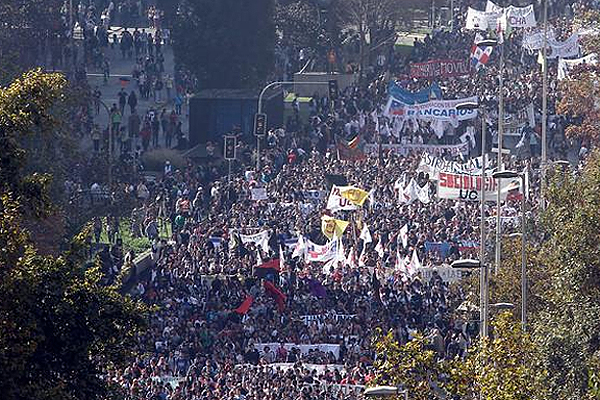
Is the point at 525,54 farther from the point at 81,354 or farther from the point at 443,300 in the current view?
the point at 81,354

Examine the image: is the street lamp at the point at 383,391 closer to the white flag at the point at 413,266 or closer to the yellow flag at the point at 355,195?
the white flag at the point at 413,266

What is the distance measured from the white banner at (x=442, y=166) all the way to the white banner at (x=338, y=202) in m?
2.42

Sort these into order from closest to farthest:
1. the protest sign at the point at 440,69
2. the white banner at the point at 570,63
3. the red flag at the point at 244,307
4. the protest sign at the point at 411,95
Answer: the red flag at the point at 244,307
the protest sign at the point at 411,95
the white banner at the point at 570,63
the protest sign at the point at 440,69

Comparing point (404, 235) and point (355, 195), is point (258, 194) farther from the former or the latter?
point (404, 235)

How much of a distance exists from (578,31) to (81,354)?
5702 centimetres

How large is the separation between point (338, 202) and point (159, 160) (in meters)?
16.7

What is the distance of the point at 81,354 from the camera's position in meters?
20.2

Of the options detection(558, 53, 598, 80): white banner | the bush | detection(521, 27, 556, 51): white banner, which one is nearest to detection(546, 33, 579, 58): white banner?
detection(521, 27, 556, 51): white banner

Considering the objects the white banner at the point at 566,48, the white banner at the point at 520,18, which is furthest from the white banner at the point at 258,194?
the white banner at the point at 520,18

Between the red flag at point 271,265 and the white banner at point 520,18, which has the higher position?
the white banner at point 520,18

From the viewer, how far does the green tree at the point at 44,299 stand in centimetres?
1942

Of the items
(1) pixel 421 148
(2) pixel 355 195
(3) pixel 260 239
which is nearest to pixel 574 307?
(3) pixel 260 239

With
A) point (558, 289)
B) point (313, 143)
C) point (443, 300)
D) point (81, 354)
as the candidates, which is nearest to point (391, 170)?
point (313, 143)

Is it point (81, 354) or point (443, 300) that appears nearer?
point (81, 354)
